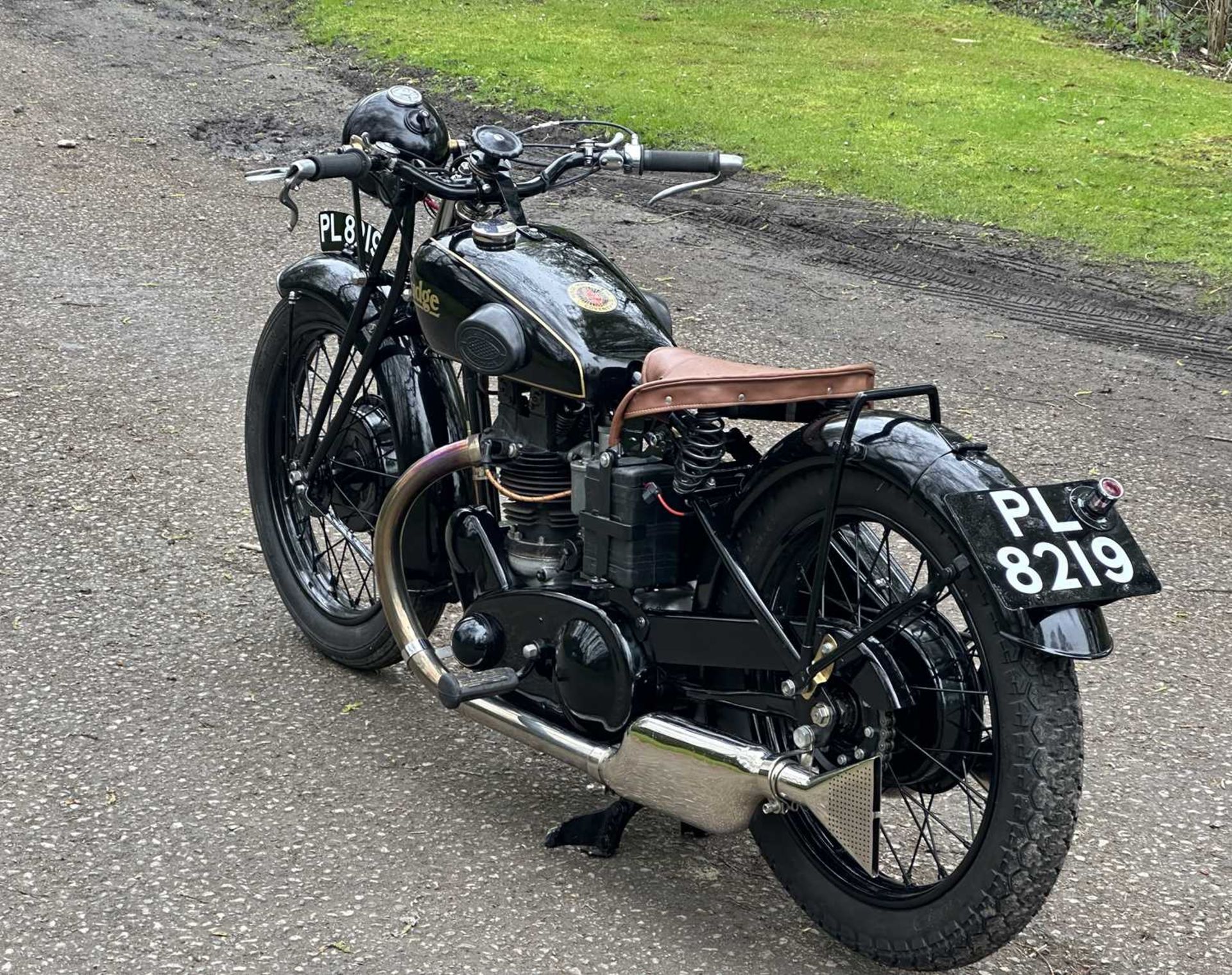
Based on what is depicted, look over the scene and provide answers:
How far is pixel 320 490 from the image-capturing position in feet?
15.0

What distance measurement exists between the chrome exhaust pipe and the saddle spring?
1.60ft

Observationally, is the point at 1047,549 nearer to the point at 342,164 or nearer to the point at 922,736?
the point at 922,736

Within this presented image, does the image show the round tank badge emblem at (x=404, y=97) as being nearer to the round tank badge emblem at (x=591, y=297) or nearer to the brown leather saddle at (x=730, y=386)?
the round tank badge emblem at (x=591, y=297)

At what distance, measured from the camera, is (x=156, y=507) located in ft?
18.7

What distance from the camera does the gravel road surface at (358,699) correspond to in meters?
3.46

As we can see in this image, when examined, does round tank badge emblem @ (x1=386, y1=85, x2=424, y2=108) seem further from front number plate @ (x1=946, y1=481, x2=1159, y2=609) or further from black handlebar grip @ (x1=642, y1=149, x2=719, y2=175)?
front number plate @ (x1=946, y1=481, x2=1159, y2=609)

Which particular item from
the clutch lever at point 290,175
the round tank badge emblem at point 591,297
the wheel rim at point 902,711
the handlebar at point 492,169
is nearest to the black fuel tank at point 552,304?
the round tank badge emblem at point 591,297

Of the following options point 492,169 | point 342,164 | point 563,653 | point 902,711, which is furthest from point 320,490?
point 902,711

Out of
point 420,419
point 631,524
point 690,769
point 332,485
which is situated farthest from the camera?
point 332,485

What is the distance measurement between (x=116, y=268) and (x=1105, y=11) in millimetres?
10711

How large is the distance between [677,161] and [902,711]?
152cm

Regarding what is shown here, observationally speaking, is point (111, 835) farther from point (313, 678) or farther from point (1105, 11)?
point (1105, 11)

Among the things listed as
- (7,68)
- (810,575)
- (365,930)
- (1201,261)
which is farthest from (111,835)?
(7,68)

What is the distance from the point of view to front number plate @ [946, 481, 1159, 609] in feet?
9.30
